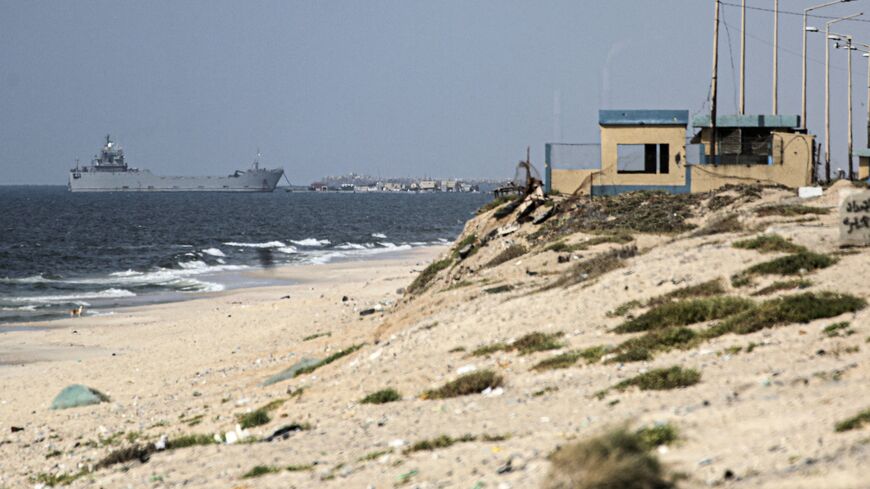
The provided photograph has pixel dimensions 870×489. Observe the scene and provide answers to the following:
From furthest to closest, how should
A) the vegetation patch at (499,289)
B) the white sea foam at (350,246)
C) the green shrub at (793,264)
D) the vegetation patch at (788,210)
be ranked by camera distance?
the white sea foam at (350,246) < the vegetation patch at (788,210) < the vegetation patch at (499,289) < the green shrub at (793,264)

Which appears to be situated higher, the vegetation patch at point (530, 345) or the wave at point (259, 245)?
the vegetation patch at point (530, 345)

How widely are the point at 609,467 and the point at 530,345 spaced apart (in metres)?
7.60

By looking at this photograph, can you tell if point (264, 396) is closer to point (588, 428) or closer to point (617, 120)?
point (588, 428)

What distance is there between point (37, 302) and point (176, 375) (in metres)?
21.2

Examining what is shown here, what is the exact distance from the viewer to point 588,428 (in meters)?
9.23

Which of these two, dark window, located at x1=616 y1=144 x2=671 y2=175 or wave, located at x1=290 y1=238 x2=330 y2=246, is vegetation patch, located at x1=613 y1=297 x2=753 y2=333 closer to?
dark window, located at x1=616 y1=144 x2=671 y2=175

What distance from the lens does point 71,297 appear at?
42.5 m

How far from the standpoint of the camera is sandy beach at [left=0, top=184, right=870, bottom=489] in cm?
823

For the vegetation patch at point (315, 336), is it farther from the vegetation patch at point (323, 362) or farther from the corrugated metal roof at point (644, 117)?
the corrugated metal roof at point (644, 117)

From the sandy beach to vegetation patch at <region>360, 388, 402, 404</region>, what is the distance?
0.21 m

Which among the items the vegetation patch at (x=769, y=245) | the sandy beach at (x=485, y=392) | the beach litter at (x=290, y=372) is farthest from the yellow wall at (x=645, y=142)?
the beach litter at (x=290, y=372)

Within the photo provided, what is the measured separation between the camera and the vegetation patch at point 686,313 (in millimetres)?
13461

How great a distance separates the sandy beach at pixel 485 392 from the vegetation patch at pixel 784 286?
4.1 inches

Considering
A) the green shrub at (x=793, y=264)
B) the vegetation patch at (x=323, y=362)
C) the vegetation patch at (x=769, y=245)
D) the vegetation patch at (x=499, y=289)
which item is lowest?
the vegetation patch at (x=323, y=362)
